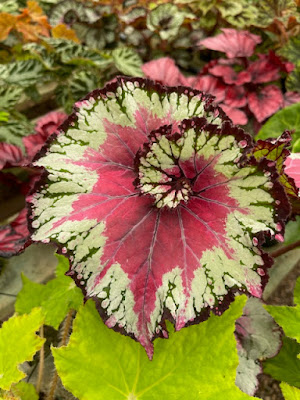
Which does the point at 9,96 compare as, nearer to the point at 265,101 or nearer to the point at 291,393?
the point at 265,101

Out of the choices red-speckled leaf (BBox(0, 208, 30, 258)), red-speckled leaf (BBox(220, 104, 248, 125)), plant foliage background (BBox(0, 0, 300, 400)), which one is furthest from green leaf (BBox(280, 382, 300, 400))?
red-speckled leaf (BBox(220, 104, 248, 125))

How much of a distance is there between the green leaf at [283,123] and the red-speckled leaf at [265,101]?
9.8 inches

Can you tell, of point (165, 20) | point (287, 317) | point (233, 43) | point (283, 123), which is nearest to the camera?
point (287, 317)

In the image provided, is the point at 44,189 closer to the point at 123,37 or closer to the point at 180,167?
the point at 180,167

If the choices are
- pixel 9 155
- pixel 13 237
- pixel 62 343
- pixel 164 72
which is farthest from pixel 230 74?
pixel 62 343

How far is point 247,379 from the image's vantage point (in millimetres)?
758

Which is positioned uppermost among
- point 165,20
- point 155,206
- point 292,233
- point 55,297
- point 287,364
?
point 155,206

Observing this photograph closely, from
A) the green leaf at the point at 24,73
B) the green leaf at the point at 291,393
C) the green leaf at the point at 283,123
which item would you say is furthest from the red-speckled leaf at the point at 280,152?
the green leaf at the point at 24,73

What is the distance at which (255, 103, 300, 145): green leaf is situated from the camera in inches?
41.3

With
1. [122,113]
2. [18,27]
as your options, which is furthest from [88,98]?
[18,27]

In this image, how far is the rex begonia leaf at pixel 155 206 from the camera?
0.55m

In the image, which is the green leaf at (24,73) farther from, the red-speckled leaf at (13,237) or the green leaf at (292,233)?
the green leaf at (292,233)

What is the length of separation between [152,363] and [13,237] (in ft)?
1.75

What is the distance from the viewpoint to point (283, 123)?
1063 millimetres
